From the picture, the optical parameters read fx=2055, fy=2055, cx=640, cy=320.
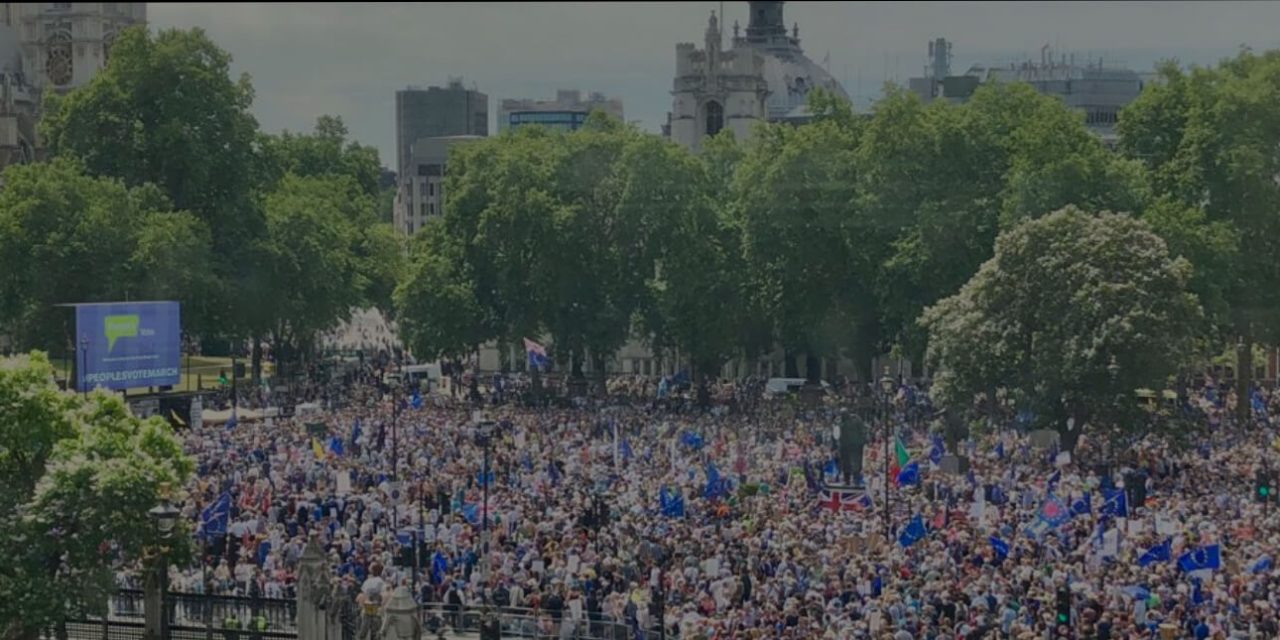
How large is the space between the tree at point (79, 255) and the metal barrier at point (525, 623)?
38393mm

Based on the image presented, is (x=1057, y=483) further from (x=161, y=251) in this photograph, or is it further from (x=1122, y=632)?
(x=161, y=251)

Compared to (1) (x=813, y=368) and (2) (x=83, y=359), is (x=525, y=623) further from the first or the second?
(1) (x=813, y=368)

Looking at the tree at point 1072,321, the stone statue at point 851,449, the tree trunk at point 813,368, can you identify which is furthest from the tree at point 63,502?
the tree trunk at point 813,368

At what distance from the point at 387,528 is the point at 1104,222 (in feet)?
71.6

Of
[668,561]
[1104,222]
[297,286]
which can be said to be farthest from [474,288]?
[668,561]

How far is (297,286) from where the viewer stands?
261 ft

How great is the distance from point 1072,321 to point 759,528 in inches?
652

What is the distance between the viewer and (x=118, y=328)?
57.8 meters

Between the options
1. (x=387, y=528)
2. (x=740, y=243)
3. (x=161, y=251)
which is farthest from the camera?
(x=740, y=243)

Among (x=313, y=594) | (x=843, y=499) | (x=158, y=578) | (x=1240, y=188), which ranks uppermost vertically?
(x=1240, y=188)

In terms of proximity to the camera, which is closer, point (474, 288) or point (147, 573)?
point (147, 573)

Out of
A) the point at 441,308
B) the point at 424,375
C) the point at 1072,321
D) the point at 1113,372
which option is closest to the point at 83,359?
the point at 441,308

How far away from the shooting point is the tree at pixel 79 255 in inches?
2731

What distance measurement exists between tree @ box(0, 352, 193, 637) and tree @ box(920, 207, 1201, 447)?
25530 millimetres
